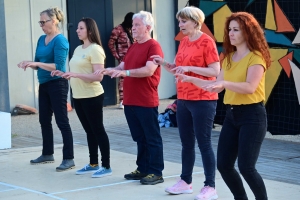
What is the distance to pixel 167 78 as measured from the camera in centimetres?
1441

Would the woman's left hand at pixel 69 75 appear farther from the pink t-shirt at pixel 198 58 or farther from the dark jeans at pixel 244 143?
the dark jeans at pixel 244 143

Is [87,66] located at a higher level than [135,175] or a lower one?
higher

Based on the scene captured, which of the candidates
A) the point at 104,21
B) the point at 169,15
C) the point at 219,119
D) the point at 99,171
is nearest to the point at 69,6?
the point at 104,21

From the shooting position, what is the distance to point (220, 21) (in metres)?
10.0

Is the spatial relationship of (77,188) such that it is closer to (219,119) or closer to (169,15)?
(219,119)

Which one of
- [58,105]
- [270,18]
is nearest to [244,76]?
[58,105]

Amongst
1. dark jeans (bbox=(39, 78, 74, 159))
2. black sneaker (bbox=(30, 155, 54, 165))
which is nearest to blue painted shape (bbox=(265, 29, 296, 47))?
dark jeans (bbox=(39, 78, 74, 159))

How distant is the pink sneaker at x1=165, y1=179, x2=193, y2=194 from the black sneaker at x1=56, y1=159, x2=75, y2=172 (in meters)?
1.65

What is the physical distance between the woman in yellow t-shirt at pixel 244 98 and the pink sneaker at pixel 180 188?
41.9 inches

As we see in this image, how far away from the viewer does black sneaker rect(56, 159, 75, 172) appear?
718 cm

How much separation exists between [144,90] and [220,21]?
4.16 meters

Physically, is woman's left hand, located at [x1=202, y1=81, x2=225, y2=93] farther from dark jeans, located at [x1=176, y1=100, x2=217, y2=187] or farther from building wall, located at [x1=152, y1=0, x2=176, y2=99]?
building wall, located at [x1=152, y1=0, x2=176, y2=99]

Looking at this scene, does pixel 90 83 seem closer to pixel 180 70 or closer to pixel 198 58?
pixel 198 58

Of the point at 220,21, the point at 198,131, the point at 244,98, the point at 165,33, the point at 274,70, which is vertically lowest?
the point at 198,131
